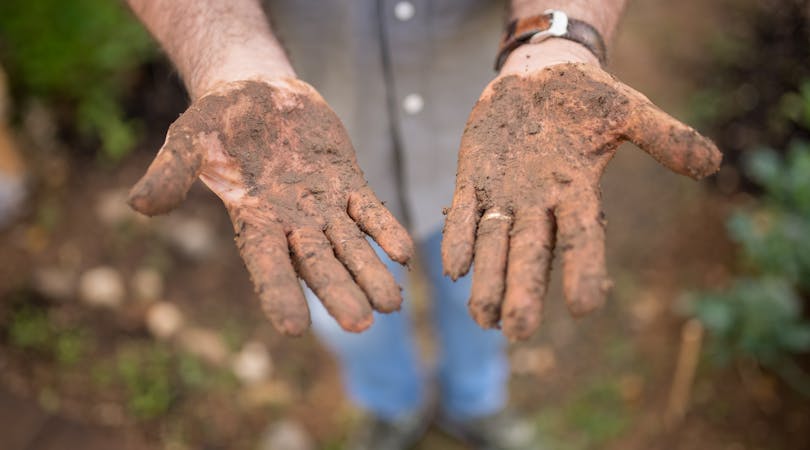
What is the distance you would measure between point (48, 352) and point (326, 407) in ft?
3.48

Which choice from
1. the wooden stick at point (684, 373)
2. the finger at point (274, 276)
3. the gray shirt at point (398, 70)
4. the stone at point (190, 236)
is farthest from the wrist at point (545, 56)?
the stone at point (190, 236)

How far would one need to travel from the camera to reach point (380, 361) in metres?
2.25

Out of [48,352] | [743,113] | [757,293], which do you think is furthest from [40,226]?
[743,113]

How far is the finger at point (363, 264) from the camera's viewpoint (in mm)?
1237

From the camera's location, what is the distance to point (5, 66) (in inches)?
116

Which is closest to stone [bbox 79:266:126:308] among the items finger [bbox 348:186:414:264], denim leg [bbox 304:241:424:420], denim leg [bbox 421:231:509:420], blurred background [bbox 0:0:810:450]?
blurred background [bbox 0:0:810:450]

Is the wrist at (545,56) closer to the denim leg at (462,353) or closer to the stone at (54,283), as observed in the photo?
the denim leg at (462,353)

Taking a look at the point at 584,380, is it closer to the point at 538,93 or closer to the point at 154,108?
the point at 538,93

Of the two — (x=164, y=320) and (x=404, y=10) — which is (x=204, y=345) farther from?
(x=404, y=10)

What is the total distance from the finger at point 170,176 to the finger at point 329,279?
0.74 feet

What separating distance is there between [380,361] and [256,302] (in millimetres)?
716

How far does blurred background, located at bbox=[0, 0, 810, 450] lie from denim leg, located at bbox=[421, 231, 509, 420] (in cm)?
16

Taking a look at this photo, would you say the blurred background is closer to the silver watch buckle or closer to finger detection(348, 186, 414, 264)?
the silver watch buckle

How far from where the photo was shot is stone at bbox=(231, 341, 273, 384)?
8.41 ft
